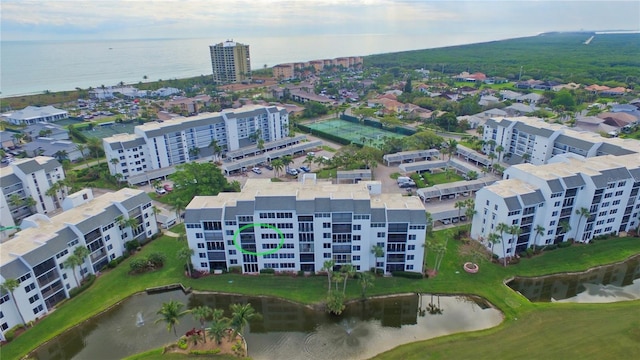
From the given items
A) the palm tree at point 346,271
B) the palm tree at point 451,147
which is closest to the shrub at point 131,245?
the palm tree at point 346,271

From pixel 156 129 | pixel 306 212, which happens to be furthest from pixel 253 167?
pixel 306 212

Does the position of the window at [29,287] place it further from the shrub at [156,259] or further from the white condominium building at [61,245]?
the shrub at [156,259]

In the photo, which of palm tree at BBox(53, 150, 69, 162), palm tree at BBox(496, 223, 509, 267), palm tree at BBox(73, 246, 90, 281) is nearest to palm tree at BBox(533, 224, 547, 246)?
palm tree at BBox(496, 223, 509, 267)

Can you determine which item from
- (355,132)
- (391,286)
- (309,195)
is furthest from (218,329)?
(355,132)

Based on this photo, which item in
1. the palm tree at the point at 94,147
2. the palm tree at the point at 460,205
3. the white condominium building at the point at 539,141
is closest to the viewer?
the palm tree at the point at 460,205

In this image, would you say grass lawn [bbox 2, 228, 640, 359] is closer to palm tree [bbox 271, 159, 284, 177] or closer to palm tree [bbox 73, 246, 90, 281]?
palm tree [bbox 73, 246, 90, 281]

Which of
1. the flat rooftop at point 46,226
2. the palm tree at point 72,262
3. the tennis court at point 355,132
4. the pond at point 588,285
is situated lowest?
the pond at point 588,285
